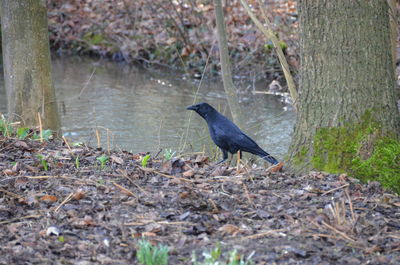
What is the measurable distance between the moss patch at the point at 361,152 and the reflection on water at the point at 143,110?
9.27 ft

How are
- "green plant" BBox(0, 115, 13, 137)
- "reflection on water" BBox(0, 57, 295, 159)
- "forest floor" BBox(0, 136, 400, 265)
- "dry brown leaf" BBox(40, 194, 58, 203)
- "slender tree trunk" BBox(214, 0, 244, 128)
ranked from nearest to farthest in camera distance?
"forest floor" BBox(0, 136, 400, 265)
"dry brown leaf" BBox(40, 194, 58, 203)
"green plant" BBox(0, 115, 13, 137)
"slender tree trunk" BBox(214, 0, 244, 128)
"reflection on water" BBox(0, 57, 295, 159)

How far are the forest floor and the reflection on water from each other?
3.13 meters

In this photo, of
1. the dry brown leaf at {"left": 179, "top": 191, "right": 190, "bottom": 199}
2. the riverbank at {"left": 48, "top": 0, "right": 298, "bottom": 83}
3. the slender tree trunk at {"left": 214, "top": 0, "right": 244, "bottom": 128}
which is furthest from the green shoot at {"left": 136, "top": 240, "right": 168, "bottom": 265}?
the riverbank at {"left": 48, "top": 0, "right": 298, "bottom": 83}

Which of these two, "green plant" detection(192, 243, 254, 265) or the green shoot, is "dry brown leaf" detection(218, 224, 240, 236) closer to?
"green plant" detection(192, 243, 254, 265)

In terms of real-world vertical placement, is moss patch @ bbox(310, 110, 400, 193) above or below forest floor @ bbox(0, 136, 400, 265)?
above

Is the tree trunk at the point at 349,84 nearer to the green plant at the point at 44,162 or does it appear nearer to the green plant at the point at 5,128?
the green plant at the point at 44,162

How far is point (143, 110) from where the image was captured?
11.4m

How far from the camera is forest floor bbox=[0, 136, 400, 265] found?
11.3 feet

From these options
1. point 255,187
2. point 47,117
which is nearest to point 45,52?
point 47,117

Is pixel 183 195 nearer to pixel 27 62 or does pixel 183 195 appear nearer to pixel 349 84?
pixel 349 84

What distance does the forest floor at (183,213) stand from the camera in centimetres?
345

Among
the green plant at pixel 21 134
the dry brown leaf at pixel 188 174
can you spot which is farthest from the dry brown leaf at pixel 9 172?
the green plant at pixel 21 134

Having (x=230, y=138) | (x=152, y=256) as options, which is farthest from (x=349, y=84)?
(x=152, y=256)

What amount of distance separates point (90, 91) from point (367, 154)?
8.52 metres
